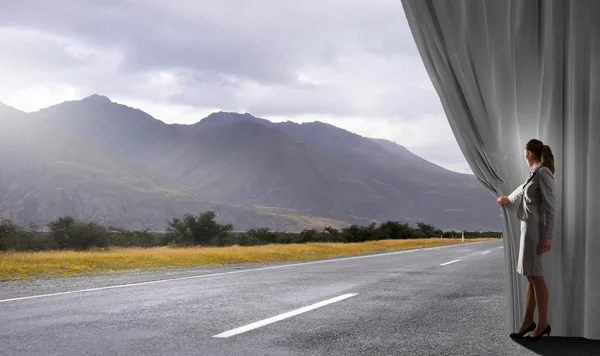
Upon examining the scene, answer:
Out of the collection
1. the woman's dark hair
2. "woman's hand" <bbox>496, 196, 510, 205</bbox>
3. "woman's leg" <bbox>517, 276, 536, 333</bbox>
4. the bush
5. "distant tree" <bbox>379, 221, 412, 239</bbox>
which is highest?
the woman's dark hair

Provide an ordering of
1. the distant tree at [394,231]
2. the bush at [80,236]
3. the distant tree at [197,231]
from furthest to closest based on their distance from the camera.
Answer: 1. the distant tree at [394,231]
2. the distant tree at [197,231]
3. the bush at [80,236]

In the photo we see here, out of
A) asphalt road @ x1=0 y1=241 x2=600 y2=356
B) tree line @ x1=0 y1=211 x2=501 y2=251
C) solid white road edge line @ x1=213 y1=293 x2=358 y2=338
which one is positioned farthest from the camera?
tree line @ x1=0 y1=211 x2=501 y2=251

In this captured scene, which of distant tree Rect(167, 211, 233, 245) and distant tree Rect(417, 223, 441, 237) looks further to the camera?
distant tree Rect(417, 223, 441, 237)

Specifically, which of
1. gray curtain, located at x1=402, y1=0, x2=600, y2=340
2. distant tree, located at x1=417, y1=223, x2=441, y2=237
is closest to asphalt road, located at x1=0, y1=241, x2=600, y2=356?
gray curtain, located at x1=402, y1=0, x2=600, y2=340

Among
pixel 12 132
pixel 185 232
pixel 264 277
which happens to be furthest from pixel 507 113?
pixel 12 132

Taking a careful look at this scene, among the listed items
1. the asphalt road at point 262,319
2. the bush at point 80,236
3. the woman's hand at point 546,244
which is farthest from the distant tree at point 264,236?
the woman's hand at point 546,244

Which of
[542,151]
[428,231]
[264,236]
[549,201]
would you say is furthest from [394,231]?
[549,201]

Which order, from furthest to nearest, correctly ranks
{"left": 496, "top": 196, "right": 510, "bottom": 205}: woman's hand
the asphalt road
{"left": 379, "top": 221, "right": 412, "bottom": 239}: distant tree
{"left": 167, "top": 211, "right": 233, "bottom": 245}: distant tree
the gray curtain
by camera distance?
{"left": 379, "top": 221, "right": 412, "bottom": 239}: distant tree → {"left": 167, "top": 211, "right": 233, "bottom": 245}: distant tree → {"left": 496, "top": 196, "right": 510, "bottom": 205}: woman's hand → the gray curtain → the asphalt road

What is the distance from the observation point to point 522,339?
5062 mm

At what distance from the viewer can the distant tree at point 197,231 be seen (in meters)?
41.1

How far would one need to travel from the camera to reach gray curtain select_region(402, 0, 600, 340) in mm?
5164

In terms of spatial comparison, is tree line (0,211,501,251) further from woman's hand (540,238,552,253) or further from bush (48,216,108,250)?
woman's hand (540,238,552,253)

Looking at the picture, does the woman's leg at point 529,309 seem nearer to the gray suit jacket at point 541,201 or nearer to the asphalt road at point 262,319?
the asphalt road at point 262,319

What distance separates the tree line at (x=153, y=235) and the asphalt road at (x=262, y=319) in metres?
22.4
